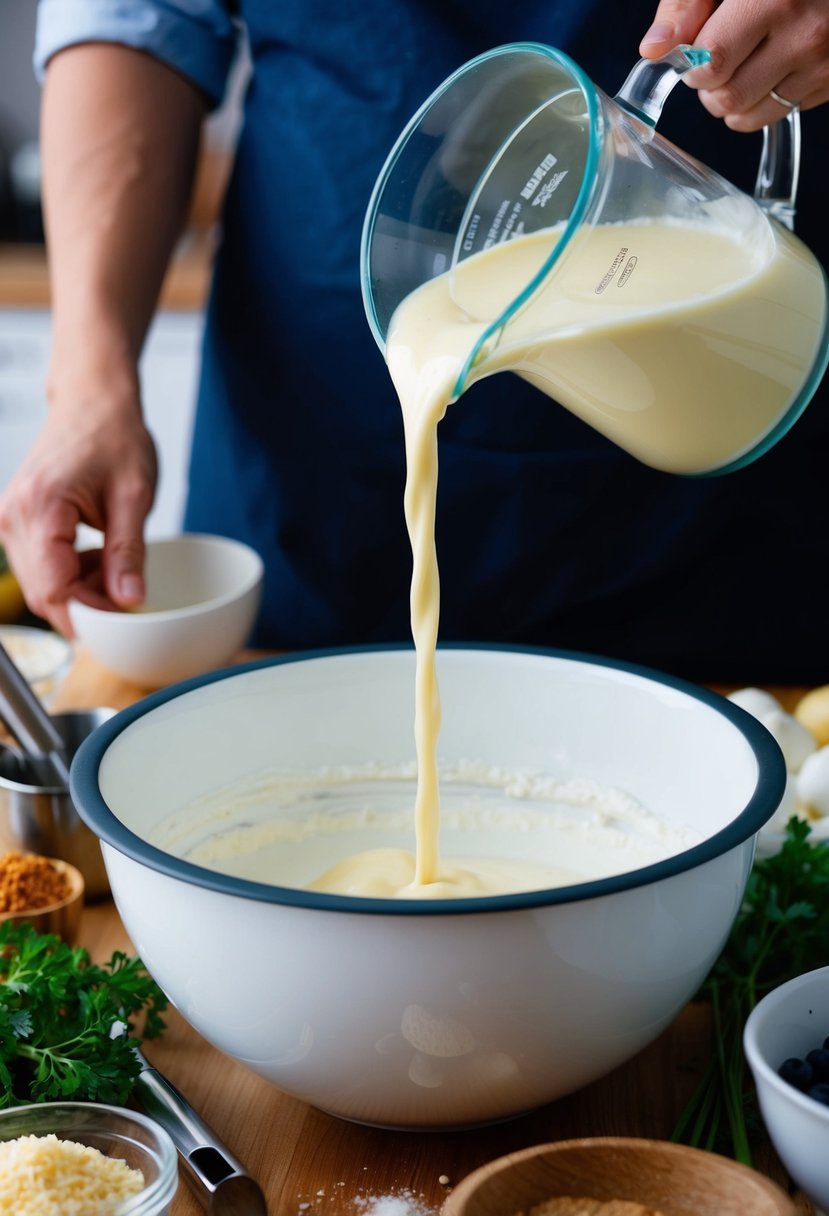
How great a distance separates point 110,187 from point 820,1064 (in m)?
1.15

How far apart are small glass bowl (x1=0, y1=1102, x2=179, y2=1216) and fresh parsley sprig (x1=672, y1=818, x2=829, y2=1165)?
0.31 meters

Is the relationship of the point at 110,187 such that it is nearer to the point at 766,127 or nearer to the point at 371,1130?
the point at 766,127

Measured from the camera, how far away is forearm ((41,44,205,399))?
1469 millimetres

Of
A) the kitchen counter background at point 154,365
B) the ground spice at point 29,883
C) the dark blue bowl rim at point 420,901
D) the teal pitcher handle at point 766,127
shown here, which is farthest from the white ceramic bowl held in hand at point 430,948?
the kitchen counter background at point 154,365

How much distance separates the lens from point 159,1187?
681mm

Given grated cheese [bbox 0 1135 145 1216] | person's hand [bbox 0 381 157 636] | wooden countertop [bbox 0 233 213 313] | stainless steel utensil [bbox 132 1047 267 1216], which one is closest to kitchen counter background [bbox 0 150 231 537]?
wooden countertop [bbox 0 233 213 313]

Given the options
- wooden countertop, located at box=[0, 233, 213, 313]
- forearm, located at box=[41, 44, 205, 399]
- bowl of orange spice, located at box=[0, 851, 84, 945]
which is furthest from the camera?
wooden countertop, located at box=[0, 233, 213, 313]

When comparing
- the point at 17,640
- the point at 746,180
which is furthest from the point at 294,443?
the point at 746,180

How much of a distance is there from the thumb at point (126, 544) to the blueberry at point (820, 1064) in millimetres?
801

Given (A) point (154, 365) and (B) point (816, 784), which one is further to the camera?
(A) point (154, 365)

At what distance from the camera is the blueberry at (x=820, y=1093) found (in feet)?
A: 2.29

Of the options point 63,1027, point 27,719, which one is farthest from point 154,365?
point 63,1027

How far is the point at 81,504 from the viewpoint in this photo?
53.4 inches

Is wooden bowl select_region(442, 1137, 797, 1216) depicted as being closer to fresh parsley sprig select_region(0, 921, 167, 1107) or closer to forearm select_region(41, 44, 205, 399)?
fresh parsley sprig select_region(0, 921, 167, 1107)
